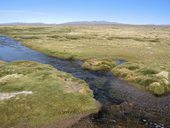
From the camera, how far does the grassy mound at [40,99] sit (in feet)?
79.4

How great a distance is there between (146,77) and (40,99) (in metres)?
19.2

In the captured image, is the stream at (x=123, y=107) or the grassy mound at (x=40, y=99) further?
the stream at (x=123, y=107)

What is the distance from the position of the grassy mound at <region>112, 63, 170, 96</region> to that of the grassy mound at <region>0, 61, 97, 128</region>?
9849 mm

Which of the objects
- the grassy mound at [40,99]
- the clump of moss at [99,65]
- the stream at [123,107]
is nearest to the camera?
the grassy mound at [40,99]

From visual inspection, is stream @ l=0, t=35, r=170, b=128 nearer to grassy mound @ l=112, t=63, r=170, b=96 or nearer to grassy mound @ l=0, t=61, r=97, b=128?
grassy mound @ l=112, t=63, r=170, b=96

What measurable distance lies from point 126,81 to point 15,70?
58.6 ft

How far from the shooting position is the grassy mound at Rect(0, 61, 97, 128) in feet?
79.4

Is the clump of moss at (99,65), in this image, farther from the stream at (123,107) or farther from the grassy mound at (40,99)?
the grassy mound at (40,99)

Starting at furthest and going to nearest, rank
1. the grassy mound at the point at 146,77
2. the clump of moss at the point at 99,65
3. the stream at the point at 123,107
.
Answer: the clump of moss at the point at 99,65 < the grassy mound at the point at 146,77 < the stream at the point at 123,107

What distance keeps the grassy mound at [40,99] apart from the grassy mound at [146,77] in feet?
32.3

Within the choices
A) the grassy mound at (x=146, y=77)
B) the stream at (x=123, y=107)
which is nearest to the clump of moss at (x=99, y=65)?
the grassy mound at (x=146, y=77)

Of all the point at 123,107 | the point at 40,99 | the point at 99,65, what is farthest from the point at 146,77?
the point at 40,99

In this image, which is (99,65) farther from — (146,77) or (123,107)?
(123,107)

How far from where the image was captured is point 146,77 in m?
40.0
